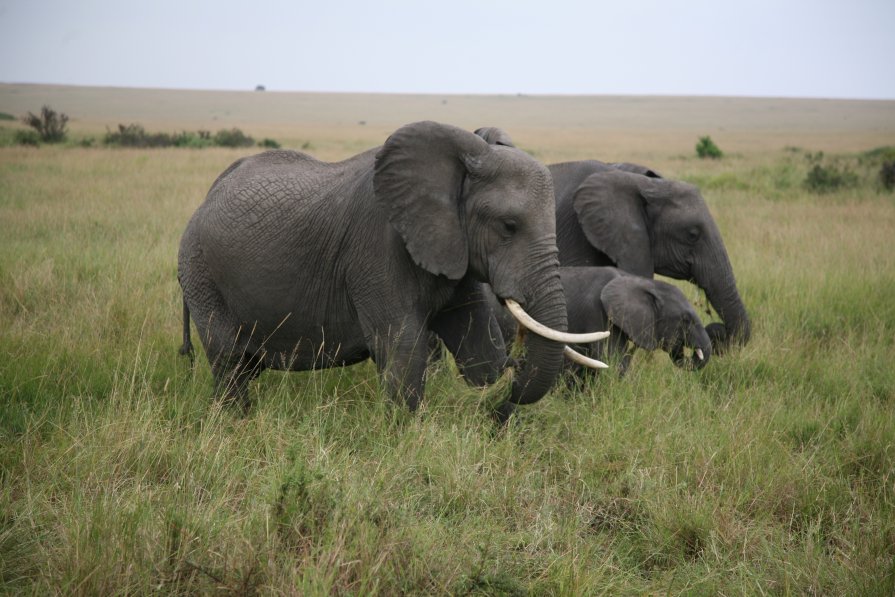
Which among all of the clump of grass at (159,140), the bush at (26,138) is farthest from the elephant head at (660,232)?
the clump of grass at (159,140)

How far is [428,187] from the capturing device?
4520 millimetres

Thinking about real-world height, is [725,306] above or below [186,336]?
above

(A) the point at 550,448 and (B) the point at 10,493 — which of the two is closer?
(B) the point at 10,493

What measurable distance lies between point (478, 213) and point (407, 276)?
21.0 inches

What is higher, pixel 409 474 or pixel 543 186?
pixel 543 186

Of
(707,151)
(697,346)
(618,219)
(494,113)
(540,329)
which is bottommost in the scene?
(697,346)

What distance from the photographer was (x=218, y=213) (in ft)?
17.6

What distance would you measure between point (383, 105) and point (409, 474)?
142m

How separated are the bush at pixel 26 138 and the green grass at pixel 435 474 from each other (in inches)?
763

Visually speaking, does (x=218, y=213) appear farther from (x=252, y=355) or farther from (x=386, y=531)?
(x=386, y=531)

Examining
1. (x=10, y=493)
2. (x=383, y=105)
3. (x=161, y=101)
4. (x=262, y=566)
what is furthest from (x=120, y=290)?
(x=383, y=105)

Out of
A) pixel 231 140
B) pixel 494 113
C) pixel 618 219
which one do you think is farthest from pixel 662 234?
pixel 494 113

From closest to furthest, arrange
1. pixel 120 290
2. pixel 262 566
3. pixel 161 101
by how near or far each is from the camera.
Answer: pixel 262 566
pixel 120 290
pixel 161 101

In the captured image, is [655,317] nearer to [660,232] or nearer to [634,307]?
[634,307]
